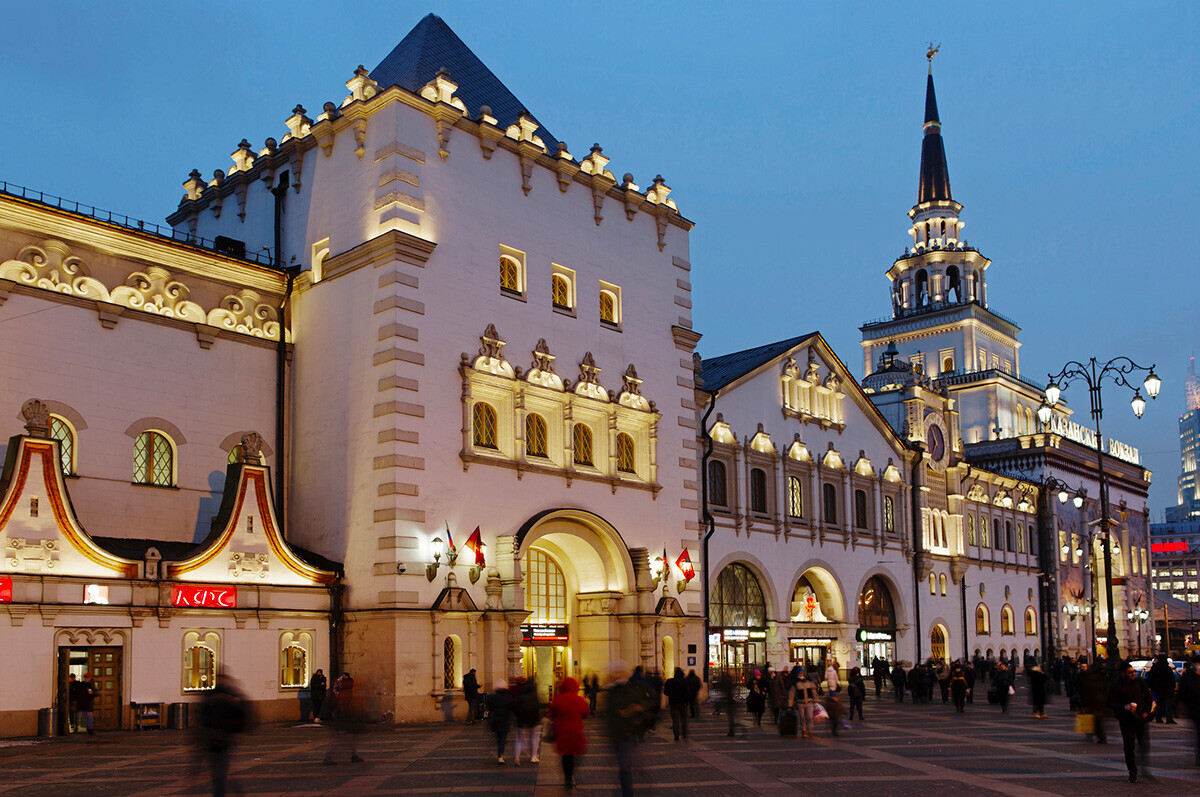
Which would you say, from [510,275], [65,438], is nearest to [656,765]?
[65,438]

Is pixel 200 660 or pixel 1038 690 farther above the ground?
pixel 200 660

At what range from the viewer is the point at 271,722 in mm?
31875

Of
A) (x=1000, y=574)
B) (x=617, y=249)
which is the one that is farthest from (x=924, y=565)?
(x=617, y=249)

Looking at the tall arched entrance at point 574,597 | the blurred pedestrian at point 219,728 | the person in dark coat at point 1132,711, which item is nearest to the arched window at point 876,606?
the tall arched entrance at point 574,597

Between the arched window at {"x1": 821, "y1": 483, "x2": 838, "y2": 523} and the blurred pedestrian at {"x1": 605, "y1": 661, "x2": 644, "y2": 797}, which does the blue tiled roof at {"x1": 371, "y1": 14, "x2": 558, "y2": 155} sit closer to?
the arched window at {"x1": 821, "y1": 483, "x2": 838, "y2": 523}

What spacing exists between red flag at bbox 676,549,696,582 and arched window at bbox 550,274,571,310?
29.8ft

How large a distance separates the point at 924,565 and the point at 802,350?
1378cm

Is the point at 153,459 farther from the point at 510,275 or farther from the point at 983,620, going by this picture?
the point at 983,620

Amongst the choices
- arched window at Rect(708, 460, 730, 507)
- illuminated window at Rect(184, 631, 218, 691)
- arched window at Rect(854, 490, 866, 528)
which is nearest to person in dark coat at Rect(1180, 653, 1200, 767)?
illuminated window at Rect(184, 631, 218, 691)

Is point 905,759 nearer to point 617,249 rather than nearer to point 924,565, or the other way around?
point 617,249

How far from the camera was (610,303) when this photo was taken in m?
41.6

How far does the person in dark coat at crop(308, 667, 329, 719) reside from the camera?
32.0m

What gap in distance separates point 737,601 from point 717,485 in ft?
15.5

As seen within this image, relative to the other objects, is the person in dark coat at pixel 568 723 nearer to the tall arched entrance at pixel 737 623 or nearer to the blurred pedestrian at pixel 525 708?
the blurred pedestrian at pixel 525 708
